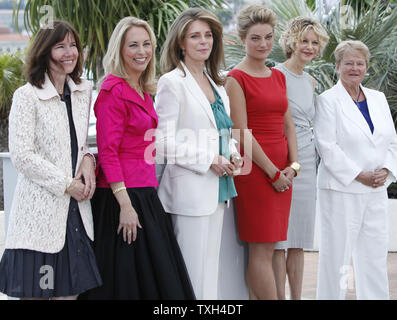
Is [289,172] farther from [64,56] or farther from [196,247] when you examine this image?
[64,56]

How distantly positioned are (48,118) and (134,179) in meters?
0.48

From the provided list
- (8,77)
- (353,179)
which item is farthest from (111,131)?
(8,77)

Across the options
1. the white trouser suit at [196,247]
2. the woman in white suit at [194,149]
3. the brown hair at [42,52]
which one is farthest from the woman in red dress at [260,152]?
the brown hair at [42,52]

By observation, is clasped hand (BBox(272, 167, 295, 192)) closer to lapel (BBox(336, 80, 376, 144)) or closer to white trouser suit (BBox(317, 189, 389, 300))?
white trouser suit (BBox(317, 189, 389, 300))

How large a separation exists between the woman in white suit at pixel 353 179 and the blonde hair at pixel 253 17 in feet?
1.94

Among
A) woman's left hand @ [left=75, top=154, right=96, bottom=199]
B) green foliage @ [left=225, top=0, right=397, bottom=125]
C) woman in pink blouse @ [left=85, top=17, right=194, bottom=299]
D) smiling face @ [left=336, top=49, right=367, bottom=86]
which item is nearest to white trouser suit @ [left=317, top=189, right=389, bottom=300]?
smiling face @ [left=336, top=49, right=367, bottom=86]

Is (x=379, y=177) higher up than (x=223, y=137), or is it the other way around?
(x=223, y=137)

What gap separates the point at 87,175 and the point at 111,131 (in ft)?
0.73

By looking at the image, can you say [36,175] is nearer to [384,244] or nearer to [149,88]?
[149,88]

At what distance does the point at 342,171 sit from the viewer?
3.79 m

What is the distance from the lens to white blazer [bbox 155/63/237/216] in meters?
3.12

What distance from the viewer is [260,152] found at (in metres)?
3.54

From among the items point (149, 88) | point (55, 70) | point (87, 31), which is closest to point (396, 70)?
point (87, 31)

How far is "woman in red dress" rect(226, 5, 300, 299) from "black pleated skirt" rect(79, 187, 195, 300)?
2.46 feet
